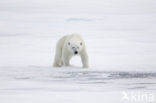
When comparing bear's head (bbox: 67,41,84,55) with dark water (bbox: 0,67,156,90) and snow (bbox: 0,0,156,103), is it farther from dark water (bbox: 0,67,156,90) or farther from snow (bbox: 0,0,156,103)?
dark water (bbox: 0,67,156,90)

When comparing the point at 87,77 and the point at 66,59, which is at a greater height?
the point at 66,59

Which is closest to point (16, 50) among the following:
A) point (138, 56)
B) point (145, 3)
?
point (138, 56)

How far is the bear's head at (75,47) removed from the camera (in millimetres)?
8344

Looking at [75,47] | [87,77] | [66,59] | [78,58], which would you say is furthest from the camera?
[78,58]

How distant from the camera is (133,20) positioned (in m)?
21.5

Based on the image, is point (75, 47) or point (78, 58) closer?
point (75, 47)

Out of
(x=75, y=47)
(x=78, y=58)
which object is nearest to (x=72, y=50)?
(x=75, y=47)

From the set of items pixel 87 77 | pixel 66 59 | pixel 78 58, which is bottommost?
pixel 87 77

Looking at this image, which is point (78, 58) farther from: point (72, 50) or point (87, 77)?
point (87, 77)

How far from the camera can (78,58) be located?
11.3 meters

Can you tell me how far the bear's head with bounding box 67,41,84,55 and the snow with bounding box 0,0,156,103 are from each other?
372mm

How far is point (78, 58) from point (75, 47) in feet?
9.72

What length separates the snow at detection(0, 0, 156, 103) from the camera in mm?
5633

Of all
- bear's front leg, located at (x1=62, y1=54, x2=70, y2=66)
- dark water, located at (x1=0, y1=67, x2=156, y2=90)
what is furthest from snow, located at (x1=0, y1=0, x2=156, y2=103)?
bear's front leg, located at (x1=62, y1=54, x2=70, y2=66)
